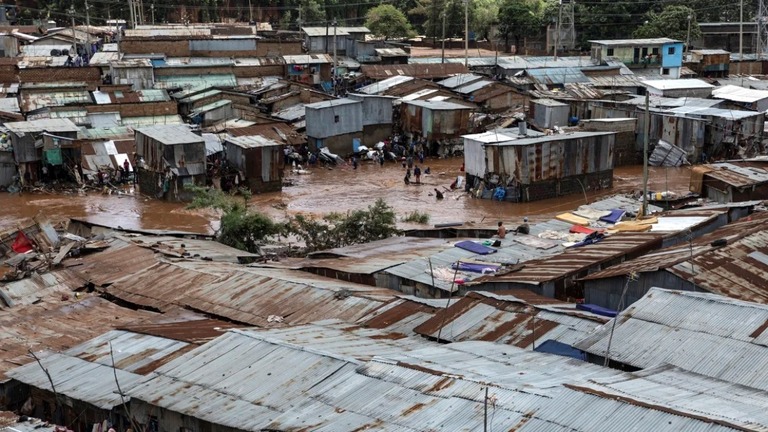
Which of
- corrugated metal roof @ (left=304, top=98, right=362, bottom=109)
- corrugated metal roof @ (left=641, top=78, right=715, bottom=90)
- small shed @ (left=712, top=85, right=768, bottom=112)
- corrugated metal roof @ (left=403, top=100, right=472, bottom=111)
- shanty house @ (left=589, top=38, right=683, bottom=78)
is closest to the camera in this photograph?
corrugated metal roof @ (left=304, top=98, right=362, bottom=109)

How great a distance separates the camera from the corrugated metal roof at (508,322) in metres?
12.5

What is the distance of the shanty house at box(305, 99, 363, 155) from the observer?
115ft

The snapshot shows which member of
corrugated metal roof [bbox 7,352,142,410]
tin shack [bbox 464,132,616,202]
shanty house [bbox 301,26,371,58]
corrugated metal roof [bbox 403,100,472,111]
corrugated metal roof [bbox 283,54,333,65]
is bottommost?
tin shack [bbox 464,132,616,202]

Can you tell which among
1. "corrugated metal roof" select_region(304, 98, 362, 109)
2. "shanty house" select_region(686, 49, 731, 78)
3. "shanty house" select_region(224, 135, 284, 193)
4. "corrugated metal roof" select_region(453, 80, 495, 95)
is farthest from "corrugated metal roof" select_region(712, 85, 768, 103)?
"shanty house" select_region(224, 135, 284, 193)

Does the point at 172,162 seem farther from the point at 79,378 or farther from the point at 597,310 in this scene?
the point at 597,310

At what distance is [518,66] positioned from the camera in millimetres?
47344

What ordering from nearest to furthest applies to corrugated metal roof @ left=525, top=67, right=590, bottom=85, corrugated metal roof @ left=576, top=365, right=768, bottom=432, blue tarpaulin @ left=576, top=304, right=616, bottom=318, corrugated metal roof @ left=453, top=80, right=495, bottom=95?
corrugated metal roof @ left=576, top=365, right=768, bottom=432 < blue tarpaulin @ left=576, top=304, right=616, bottom=318 < corrugated metal roof @ left=453, top=80, right=495, bottom=95 < corrugated metal roof @ left=525, top=67, right=590, bottom=85

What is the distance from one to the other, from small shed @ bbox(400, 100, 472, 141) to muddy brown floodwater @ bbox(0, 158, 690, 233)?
301 centimetres

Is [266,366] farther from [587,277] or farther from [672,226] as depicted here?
[672,226]

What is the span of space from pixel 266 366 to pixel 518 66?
38.1m

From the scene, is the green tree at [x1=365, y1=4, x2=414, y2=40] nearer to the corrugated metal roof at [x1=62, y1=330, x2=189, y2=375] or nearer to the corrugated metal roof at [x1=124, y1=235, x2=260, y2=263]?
the corrugated metal roof at [x1=124, y1=235, x2=260, y2=263]

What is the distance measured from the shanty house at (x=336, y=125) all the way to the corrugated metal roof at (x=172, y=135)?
5.80 metres

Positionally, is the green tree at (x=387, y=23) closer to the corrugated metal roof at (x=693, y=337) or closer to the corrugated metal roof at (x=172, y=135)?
the corrugated metal roof at (x=172, y=135)

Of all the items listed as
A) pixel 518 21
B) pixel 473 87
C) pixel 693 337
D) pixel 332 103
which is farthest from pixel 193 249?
pixel 518 21
